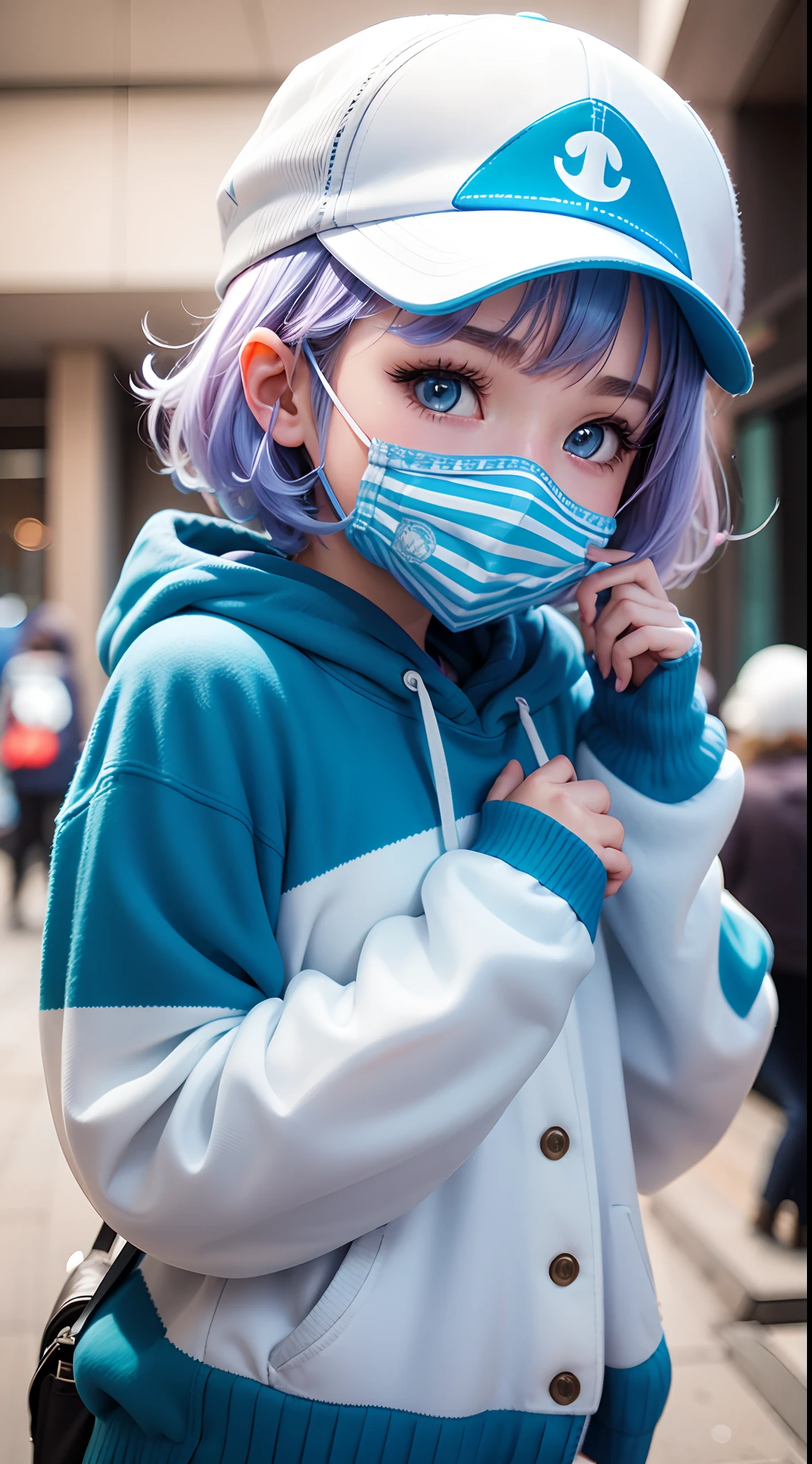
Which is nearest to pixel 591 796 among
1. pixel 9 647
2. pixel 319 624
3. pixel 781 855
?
pixel 319 624

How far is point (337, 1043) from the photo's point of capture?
559mm

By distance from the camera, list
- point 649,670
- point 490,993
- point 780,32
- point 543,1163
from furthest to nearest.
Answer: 1. point 780,32
2. point 649,670
3. point 543,1163
4. point 490,993

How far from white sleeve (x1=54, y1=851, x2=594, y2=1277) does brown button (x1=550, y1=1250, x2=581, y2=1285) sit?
0.44 feet

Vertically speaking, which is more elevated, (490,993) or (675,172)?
(675,172)

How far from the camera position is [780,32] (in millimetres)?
1368

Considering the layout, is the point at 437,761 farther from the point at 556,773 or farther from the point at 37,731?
the point at 37,731

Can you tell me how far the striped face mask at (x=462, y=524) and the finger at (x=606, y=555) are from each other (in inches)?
2.0

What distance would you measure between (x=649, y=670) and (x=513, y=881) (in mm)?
270

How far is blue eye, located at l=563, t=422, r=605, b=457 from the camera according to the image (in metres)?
0.69

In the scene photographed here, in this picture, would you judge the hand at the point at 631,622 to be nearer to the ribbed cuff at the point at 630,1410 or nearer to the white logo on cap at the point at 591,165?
the white logo on cap at the point at 591,165

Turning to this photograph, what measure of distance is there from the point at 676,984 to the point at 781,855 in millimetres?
1716

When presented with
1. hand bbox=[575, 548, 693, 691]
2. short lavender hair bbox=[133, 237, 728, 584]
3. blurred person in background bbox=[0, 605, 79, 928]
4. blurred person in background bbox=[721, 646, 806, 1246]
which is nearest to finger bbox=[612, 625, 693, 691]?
hand bbox=[575, 548, 693, 691]

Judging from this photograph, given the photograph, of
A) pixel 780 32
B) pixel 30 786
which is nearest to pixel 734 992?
pixel 30 786

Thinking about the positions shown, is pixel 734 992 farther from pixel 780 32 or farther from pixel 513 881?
pixel 780 32
